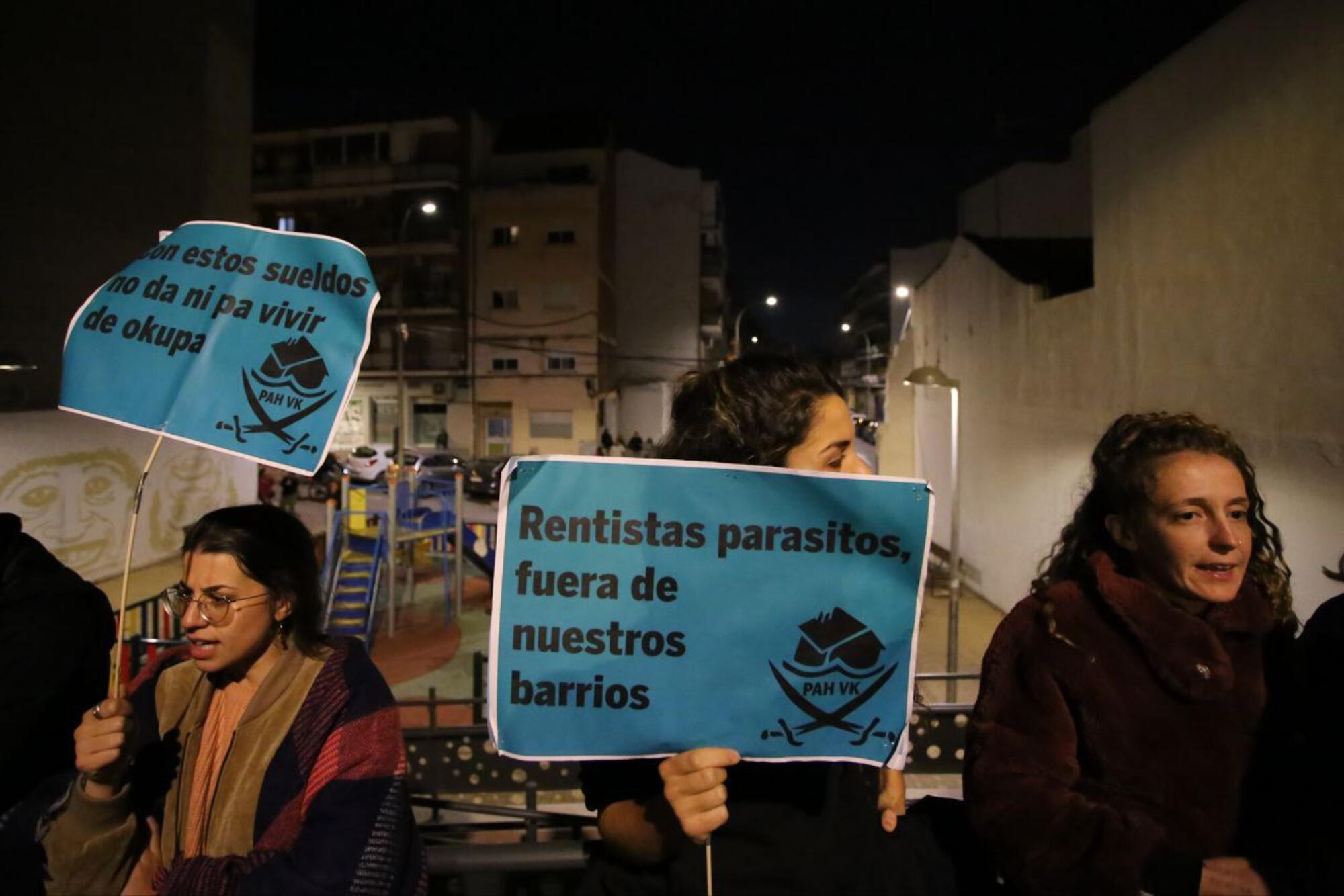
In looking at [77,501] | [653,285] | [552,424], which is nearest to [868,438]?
[653,285]

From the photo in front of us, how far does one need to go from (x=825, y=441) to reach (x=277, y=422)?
1.59 meters

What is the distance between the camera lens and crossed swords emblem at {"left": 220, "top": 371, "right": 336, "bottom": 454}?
2145 millimetres

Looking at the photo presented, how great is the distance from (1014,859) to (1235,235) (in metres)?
Answer: 6.60

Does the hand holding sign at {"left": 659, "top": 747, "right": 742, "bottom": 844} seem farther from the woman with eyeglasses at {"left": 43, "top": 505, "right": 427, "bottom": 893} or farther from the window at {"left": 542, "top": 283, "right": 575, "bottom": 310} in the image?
the window at {"left": 542, "top": 283, "right": 575, "bottom": 310}

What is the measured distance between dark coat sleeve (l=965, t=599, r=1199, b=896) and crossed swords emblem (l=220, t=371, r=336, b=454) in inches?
78.3

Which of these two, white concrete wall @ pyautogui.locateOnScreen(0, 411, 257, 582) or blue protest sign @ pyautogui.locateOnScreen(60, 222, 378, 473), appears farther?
white concrete wall @ pyautogui.locateOnScreen(0, 411, 257, 582)

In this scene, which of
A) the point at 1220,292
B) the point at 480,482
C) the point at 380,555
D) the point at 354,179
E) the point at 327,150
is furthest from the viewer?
the point at 327,150

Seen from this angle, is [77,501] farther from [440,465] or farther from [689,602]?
[440,465]

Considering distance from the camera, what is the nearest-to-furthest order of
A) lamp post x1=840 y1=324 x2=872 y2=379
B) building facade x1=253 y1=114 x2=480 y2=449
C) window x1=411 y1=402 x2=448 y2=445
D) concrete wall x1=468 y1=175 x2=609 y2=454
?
concrete wall x1=468 y1=175 x2=609 y2=454 → building facade x1=253 y1=114 x2=480 y2=449 → window x1=411 y1=402 x2=448 y2=445 → lamp post x1=840 y1=324 x2=872 y2=379

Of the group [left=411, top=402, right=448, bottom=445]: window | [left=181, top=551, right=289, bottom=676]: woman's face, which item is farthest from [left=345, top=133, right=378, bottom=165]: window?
[left=181, top=551, right=289, bottom=676]: woman's face

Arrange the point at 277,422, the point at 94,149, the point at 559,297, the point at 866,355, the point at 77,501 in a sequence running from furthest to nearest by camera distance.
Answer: the point at 866,355
the point at 559,297
the point at 94,149
the point at 77,501
the point at 277,422

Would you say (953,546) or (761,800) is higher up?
(761,800)

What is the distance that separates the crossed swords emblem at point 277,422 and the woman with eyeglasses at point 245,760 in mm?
210

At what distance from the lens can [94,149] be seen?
11.7 meters
